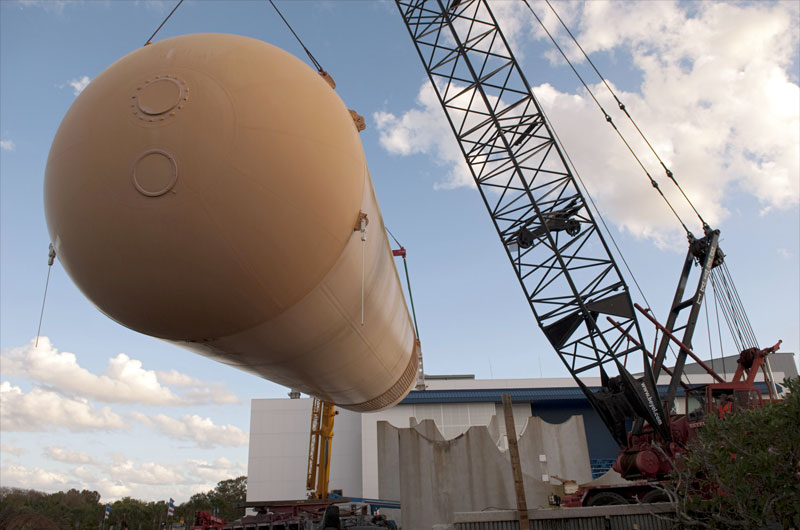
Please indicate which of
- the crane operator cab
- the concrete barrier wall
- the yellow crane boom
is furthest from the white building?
the crane operator cab

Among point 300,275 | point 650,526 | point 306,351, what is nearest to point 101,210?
point 300,275

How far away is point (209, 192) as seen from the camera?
12.6 ft

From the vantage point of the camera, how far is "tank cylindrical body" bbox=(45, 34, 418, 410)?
3.85 metres

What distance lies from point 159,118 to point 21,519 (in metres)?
18.6

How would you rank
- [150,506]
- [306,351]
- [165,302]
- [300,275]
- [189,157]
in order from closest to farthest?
[189,157], [165,302], [300,275], [306,351], [150,506]

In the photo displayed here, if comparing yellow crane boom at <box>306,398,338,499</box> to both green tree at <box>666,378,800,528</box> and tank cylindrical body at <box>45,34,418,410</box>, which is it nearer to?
green tree at <box>666,378,800,528</box>

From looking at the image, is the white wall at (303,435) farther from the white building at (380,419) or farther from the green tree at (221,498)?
the green tree at (221,498)

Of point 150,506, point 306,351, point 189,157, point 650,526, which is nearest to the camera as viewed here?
point 189,157

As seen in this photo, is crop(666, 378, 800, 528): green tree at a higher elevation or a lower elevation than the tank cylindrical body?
lower

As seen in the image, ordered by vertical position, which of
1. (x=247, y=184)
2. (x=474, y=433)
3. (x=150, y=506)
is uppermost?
(x=247, y=184)

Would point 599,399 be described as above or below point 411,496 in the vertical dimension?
above

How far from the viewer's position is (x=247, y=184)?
12.9 ft

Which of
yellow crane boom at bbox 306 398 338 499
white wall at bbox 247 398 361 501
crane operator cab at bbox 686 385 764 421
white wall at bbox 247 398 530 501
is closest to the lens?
crane operator cab at bbox 686 385 764 421

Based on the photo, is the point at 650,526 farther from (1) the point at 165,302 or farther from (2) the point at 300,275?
(1) the point at 165,302
